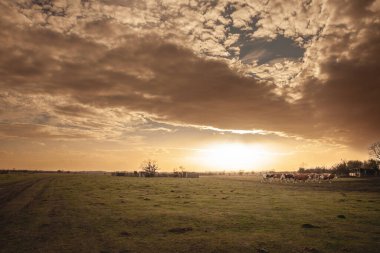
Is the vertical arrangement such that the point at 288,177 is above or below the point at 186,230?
above

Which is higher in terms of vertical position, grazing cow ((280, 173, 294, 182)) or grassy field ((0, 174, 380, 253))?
grazing cow ((280, 173, 294, 182))

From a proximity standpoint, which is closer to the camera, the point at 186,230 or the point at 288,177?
the point at 186,230

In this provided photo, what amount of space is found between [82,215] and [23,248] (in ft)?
25.0

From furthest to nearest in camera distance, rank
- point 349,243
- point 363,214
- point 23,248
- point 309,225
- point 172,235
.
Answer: point 363,214, point 309,225, point 172,235, point 349,243, point 23,248

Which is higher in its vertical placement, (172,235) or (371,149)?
(371,149)

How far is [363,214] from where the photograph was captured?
67.5 feet

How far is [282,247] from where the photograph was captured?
1228 centimetres

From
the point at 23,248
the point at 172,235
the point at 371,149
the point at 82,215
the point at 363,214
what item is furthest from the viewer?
the point at 371,149

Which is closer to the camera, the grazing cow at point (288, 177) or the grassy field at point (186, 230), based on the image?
the grassy field at point (186, 230)

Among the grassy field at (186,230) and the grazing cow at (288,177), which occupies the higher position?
the grazing cow at (288,177)

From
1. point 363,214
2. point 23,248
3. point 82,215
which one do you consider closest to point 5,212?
point 82,215

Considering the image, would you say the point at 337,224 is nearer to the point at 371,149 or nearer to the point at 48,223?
the point at 48,223

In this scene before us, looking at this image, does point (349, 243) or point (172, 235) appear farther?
point (172, 235)

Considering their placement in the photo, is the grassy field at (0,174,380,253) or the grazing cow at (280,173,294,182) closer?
the grassy field at (0,174,380,253)
